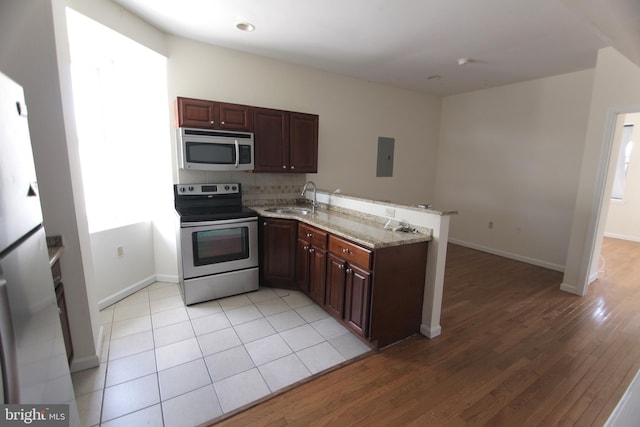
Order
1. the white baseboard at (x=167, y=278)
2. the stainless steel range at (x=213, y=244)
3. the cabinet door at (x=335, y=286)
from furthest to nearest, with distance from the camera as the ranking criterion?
the white baseboard at (x=167, y=278), the stainless steel range at (x=213, y=244), the cabinet door at (x=335, y=286)

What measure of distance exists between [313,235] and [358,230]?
556 millimetres

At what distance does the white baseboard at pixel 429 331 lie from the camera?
241cm

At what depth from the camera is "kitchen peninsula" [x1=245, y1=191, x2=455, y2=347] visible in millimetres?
2162

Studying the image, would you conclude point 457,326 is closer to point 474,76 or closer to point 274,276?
point 274,276

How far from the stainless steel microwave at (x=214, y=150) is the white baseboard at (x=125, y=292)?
1.45 m

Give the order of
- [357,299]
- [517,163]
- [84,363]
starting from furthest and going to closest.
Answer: [517,163] → [357,299] → [84,363]

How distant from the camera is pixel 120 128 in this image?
10.0 feet

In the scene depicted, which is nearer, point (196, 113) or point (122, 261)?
point (196, 113)

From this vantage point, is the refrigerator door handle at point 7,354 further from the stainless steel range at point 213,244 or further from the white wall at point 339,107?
the white wall at point 339,107

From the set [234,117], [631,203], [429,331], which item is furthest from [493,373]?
[631,203]

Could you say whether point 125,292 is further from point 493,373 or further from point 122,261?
point 493,373

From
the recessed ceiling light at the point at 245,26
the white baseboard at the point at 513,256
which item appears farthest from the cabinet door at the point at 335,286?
the white baseboard at the point at 513,256

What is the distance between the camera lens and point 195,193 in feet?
10.3

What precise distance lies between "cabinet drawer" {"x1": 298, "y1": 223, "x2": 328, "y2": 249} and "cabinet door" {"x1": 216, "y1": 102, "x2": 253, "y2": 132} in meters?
1.26
